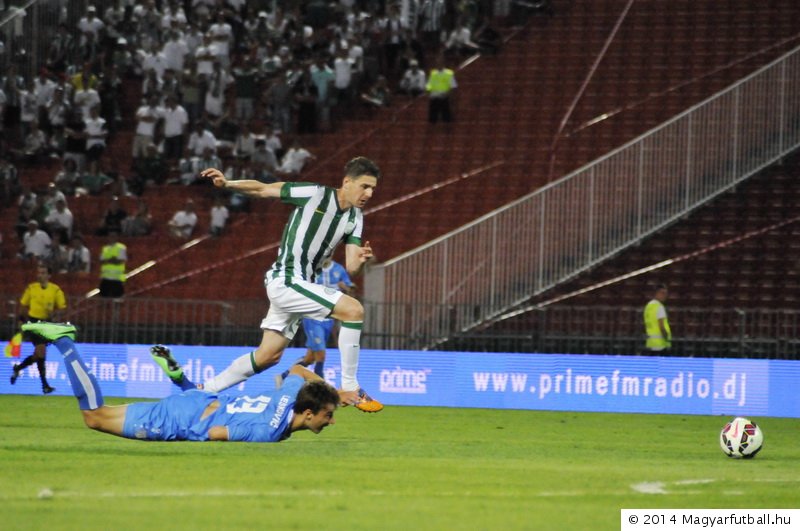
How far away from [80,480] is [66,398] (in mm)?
13939

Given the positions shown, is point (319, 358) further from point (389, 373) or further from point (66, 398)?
point (66, 398)

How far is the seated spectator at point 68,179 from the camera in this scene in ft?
111

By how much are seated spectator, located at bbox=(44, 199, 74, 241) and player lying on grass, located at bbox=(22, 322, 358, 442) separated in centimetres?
1925

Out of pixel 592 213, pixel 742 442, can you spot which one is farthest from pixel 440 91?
pixel 742 442

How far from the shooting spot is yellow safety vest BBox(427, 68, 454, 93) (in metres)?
32.9

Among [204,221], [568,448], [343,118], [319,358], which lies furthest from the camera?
[343,118]

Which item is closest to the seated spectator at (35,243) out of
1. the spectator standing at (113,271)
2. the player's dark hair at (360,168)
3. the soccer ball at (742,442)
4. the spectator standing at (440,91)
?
the spectator standing at (113,271)

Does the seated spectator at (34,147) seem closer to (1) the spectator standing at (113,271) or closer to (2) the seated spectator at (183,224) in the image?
(2) the seated spectator at (183,224)

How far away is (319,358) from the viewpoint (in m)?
23.0

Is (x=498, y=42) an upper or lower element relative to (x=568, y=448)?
upper

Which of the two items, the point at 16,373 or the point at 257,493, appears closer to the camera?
the point at 257,493

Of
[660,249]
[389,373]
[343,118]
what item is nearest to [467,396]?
[389,373]

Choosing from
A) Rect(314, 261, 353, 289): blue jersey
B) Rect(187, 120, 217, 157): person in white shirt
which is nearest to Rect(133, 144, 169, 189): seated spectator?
Rect(187, 120, 217, 157): person in white shirt

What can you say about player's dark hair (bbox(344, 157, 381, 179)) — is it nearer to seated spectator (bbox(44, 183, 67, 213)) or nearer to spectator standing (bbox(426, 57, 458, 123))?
spectator standing (bbox(426, 57, 458, 123))
